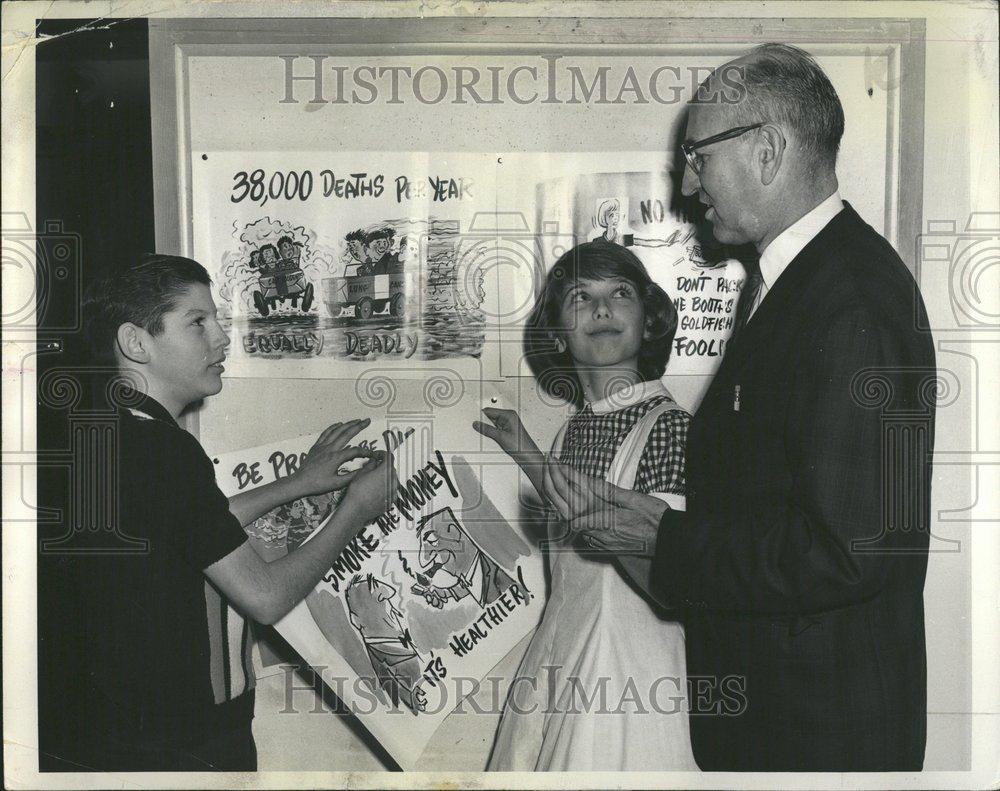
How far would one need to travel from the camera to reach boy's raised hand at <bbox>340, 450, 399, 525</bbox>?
1.33 metres

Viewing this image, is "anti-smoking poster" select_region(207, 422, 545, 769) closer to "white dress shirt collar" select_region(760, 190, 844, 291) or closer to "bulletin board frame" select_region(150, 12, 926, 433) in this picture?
"bulletin board frame" select_region(150, 12, 926, 433)

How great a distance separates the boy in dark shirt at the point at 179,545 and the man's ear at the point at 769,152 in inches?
Answer: 25.9

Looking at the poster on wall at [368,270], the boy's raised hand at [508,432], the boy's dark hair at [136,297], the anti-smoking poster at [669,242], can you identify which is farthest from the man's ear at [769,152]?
the boy's dark hair at [136,297]

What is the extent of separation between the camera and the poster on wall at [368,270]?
1.32m

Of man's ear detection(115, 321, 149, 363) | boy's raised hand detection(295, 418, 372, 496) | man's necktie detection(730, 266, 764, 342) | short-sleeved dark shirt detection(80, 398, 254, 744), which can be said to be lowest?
short-sleeved dark shirt detection(80, 398, 254, 744)

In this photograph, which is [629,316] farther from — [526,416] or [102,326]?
[102,326]

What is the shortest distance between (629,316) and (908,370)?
1.26 feet

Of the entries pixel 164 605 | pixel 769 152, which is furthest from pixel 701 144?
pixel 164 605

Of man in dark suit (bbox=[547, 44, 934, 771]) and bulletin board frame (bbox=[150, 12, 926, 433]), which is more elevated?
bulletin board frame (bbox=[150, 12, 926, 433])

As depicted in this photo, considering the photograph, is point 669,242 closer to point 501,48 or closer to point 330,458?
point 501,48

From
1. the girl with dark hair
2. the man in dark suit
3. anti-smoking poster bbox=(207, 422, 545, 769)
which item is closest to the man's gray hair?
the man in dark suit

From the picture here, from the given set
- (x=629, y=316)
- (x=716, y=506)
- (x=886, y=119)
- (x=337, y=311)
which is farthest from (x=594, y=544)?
(x=886, y=119)

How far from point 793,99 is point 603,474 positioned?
0.57 meters

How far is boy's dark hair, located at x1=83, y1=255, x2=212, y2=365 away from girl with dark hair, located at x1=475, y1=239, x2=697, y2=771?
0.47 m
